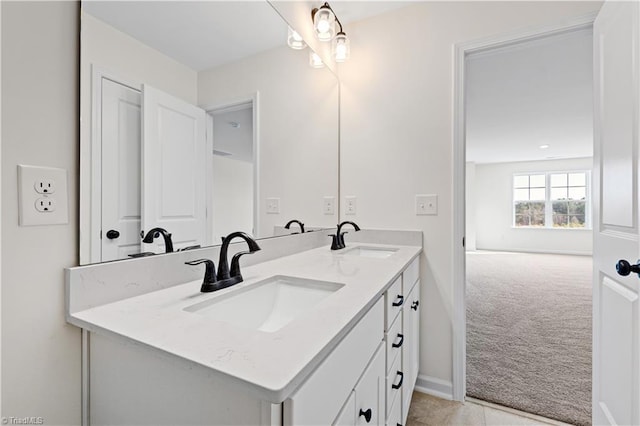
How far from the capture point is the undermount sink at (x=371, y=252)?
1811mm

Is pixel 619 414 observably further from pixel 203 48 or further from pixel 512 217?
pixel 512 217

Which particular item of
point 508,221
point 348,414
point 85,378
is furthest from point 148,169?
point 508,221

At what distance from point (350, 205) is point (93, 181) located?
152 centimetres

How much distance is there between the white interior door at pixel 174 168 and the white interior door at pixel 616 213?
1.53m

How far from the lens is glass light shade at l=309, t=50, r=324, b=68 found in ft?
6.17

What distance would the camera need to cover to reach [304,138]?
1915mm

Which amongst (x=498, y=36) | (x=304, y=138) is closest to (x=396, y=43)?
(x=498, y=36)

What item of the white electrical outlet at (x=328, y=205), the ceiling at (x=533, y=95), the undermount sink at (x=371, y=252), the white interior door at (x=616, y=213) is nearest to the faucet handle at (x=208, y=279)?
the undermount sink at (x=371, y=252)

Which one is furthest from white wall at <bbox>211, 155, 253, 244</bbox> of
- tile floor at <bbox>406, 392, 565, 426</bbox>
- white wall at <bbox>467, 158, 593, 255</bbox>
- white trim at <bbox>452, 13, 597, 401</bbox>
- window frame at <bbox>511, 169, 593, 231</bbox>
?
window frame at <bbox>511, 169, 593, 231</bbox>

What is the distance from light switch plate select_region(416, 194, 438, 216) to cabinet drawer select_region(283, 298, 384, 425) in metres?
1.10

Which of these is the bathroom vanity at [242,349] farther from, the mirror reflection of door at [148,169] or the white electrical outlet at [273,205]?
the white electrical outlet at [273,205]

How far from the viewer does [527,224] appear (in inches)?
302

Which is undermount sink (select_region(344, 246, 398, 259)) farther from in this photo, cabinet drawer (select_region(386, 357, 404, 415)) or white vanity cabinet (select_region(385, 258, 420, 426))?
cabinet drawer (select_region(386, 357, 404, 415))

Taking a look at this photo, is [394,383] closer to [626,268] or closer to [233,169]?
[626,268]
